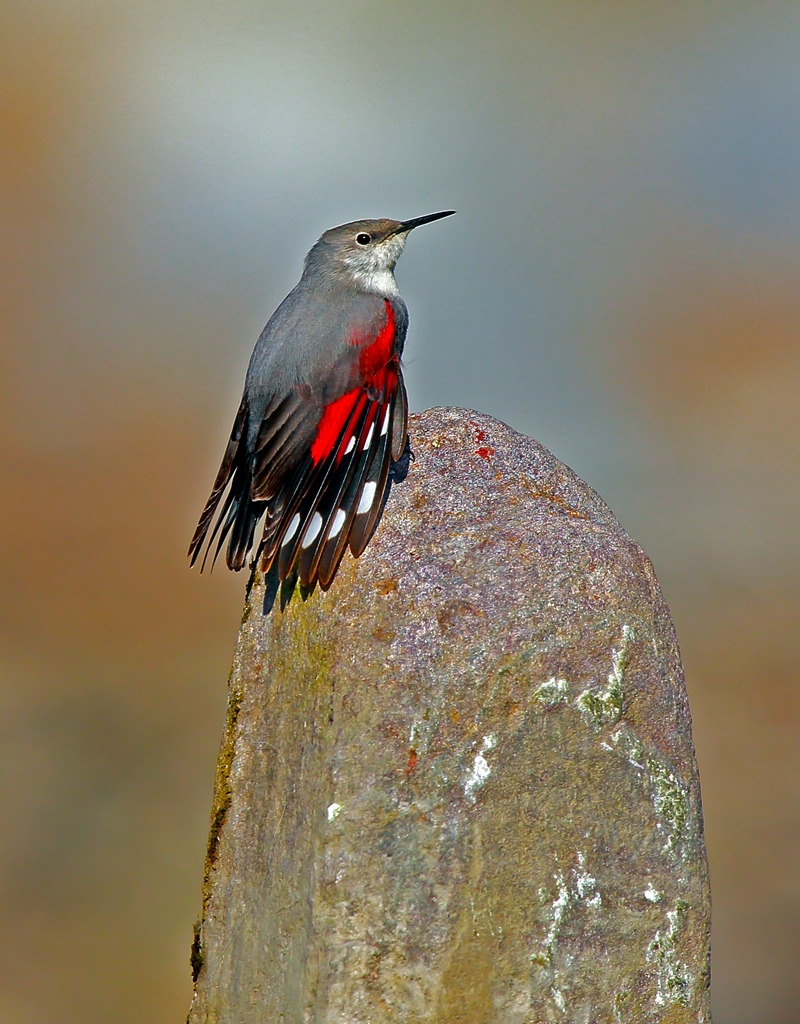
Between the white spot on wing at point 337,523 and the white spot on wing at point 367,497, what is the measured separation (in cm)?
5

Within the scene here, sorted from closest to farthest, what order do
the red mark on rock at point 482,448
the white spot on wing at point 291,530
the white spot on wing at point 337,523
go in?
the white spot on wing at point 337,523 → the white spot on wing at point 291,530 → the red mark on rock at point 482,448

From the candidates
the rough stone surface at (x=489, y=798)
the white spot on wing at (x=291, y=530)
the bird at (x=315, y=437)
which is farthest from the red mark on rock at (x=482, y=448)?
the white spot on wing at (x=291, y=530)

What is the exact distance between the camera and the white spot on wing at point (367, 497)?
3.60 metres

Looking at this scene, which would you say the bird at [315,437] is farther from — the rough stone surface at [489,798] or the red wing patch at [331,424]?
the rough stone surface at [489,798]

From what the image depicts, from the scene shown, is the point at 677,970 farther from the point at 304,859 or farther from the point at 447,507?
the point at 447,507

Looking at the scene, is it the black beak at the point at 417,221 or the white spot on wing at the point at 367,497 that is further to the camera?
the black beak at the point at 417,221

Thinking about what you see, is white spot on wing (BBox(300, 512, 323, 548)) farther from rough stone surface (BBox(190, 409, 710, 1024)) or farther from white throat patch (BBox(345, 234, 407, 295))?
white throat patch (BBox(345, 234, 407, 295))

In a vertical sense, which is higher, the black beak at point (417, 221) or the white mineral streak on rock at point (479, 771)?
the black beak at point (417, 221)

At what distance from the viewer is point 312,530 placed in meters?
3.58

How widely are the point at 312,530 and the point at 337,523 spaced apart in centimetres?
9

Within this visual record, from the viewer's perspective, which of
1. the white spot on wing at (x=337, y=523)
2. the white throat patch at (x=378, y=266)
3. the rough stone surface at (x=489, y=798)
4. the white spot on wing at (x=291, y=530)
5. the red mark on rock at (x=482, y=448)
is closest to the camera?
the rough stone surface at (x=489, y=798)

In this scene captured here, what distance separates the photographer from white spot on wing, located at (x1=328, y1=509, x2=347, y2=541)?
3.54 meters

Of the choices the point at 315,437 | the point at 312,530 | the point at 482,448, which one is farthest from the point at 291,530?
the point at 482,448

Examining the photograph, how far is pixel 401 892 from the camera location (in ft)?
10.4
